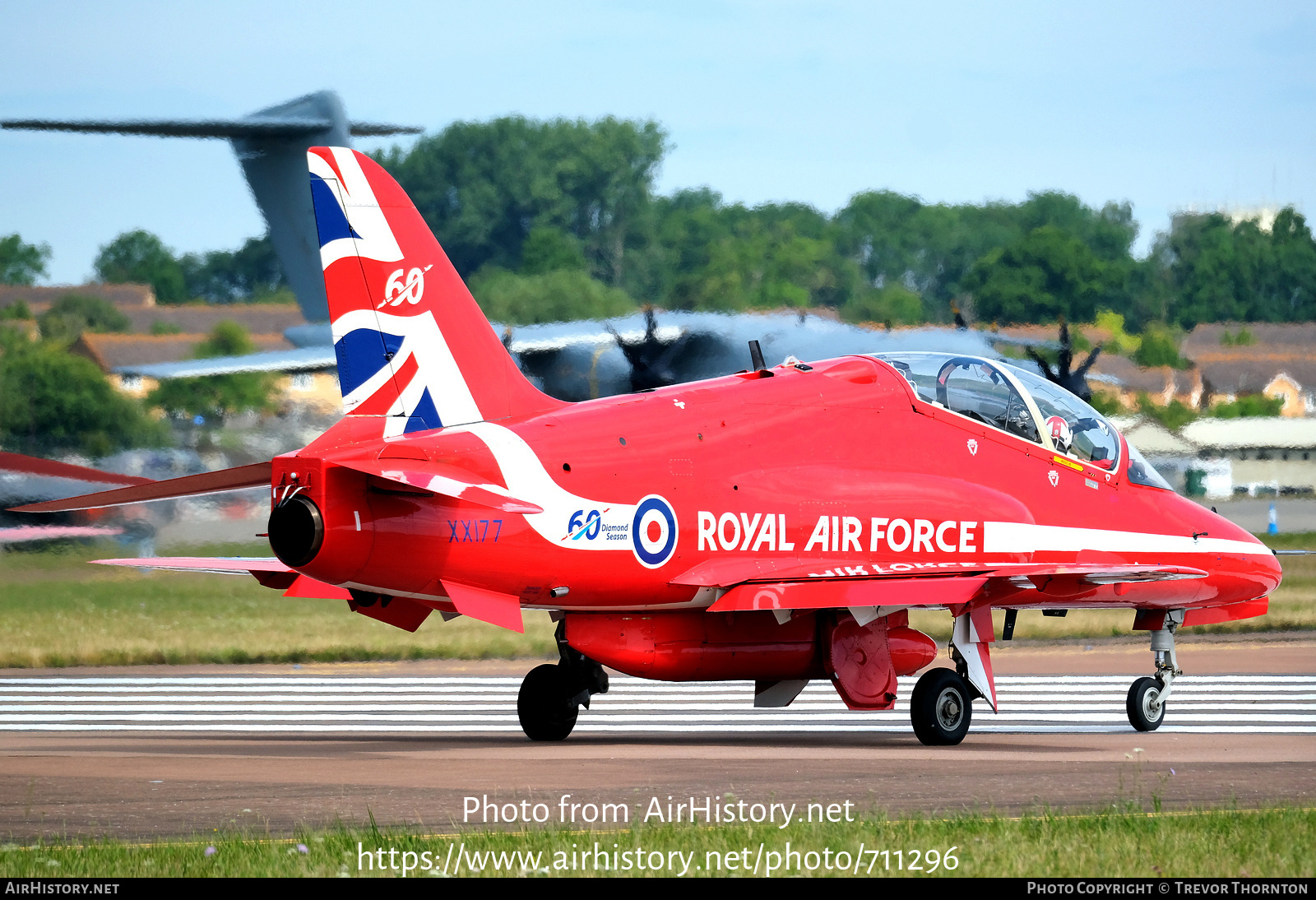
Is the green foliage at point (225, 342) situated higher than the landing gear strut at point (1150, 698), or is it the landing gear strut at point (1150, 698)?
the green foliage at point (225, 342)

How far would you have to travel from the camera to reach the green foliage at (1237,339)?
4000 centimetres

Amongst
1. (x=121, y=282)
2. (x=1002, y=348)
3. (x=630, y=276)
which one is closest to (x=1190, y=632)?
(x=1002, y=348)

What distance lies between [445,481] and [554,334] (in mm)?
14264

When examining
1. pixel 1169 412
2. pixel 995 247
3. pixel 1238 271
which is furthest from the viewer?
pixel 1238 271

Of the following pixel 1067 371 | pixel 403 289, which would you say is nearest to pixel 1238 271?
pixel 1067 371

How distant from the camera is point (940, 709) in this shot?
14.1m

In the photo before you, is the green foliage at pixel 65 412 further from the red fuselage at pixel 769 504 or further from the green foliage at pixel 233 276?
the red fuselage at pixel 769 504

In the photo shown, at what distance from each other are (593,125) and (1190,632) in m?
20.9

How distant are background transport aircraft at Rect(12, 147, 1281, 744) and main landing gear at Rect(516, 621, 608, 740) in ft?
0.07

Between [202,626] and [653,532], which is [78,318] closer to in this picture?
[202,626]

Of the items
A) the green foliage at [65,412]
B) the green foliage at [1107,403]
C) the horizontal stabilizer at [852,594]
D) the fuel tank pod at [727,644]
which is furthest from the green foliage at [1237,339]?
the horizontal stabilizer at [852,594]

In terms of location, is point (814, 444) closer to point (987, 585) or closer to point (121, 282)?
point (987, 585)

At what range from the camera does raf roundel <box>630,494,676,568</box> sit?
44.9 ft

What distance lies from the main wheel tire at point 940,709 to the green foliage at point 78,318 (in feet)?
60.7
